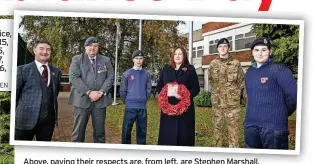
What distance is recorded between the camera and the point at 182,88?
4.91 m

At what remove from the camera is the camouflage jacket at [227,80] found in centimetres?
485

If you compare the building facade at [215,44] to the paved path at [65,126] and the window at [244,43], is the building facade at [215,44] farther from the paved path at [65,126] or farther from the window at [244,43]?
the paved path at [65,126]

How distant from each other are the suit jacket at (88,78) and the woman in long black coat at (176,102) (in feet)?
2.00

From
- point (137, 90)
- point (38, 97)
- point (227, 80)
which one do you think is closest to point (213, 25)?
point (227, 80)

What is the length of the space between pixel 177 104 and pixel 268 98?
1033mm

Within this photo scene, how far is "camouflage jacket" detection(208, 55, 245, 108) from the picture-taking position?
4852mm

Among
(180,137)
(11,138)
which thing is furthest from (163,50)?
(11,138)

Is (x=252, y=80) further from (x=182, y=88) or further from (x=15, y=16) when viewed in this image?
(x=15, y=16)

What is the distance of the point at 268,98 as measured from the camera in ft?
15.5

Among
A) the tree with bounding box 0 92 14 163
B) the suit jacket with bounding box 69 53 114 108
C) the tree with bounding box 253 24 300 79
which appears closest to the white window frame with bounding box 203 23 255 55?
the tree with bounding box 253 24 300 79

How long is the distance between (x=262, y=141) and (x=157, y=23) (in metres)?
1.80

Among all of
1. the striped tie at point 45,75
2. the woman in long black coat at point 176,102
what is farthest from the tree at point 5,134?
the woman in long black coat at point 176,102

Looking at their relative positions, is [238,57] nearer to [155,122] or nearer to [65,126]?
[155,122]

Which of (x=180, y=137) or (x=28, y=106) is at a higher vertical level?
(x=28, y=106)
